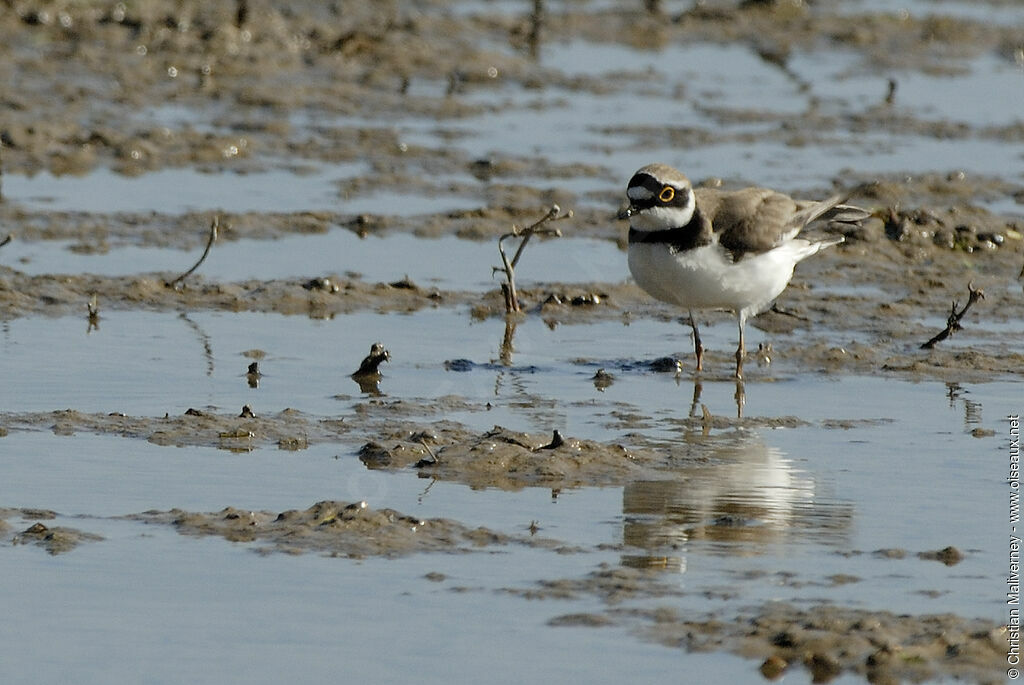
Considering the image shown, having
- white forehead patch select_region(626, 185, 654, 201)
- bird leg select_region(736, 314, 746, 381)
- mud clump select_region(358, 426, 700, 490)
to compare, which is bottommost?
mud clump select_region(358, 426, 700, 490)

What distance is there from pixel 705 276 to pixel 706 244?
16cm

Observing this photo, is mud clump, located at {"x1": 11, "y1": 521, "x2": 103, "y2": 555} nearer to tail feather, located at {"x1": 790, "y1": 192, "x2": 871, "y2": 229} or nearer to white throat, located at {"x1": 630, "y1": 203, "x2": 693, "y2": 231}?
white throat, located at {"x1": 630, "y1": 203, "x2": 693, "y2": 231}

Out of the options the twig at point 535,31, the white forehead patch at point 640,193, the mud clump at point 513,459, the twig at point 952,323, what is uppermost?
the twig at point 535,31

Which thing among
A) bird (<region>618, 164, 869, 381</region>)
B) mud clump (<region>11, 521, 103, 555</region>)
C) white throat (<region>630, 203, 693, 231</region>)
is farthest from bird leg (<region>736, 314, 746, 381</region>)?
mud clump (<region>11, 521, 103, 555</region>)

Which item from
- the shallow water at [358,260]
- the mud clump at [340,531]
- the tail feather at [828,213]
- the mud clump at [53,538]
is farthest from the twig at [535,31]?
the mud clump at [53,538]

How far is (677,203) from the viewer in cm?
878

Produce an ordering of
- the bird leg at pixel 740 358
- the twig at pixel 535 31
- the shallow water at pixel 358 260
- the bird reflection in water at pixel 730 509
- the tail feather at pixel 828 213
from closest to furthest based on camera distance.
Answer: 1. the bird reflection in water at pixel 730 509
2. the bird leg at pixel 740 358
3. the tail feather at pixel 828 213
4. the shallow water at pixel 358 260
5. the twig at pixel 535 31

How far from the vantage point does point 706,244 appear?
29.0ft

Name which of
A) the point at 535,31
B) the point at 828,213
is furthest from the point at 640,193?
the point at 535,31

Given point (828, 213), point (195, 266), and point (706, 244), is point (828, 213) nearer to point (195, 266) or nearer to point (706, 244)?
point (706, 244)

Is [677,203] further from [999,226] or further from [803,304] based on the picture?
[999,226]

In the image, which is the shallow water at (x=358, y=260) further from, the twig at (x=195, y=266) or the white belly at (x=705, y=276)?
the white belly at (x=705, y=276)

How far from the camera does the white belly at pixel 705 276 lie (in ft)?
28.8

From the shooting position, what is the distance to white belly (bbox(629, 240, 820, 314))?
28.8ft
